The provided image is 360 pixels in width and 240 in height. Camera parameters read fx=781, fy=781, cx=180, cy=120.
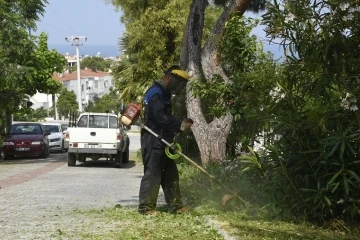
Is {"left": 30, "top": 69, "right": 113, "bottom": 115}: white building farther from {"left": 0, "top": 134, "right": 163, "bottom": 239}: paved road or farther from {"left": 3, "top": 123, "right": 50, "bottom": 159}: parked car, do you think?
{"left": 0, "top": 134, "right": 163, "bottom": 239}: paved road

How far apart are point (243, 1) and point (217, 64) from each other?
1.39 m

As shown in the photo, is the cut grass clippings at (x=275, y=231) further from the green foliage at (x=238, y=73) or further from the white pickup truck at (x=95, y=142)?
the white pickup truck at (x=95, y=142)

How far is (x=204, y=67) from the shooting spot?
1633cm

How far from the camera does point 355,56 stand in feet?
27.1

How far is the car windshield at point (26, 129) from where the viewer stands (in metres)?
34.9

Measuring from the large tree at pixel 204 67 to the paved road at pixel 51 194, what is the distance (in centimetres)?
184

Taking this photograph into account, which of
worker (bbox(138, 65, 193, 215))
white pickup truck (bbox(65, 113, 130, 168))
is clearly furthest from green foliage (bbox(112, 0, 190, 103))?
worker (bbox(138, 65, 193, 215))

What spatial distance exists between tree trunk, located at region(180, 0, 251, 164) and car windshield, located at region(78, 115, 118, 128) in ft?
37.1

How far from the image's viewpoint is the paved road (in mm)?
10173

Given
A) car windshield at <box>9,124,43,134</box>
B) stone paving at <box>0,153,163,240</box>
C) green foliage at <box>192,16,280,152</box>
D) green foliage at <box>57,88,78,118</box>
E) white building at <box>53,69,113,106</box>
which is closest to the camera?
stone paving at <box>0,153,163,240</box>

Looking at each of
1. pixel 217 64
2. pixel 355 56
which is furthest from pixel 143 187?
pixel 217 64

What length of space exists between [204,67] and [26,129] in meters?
20.3

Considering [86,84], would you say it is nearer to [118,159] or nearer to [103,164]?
[103,164]

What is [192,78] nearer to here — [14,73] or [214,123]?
[214,123]
